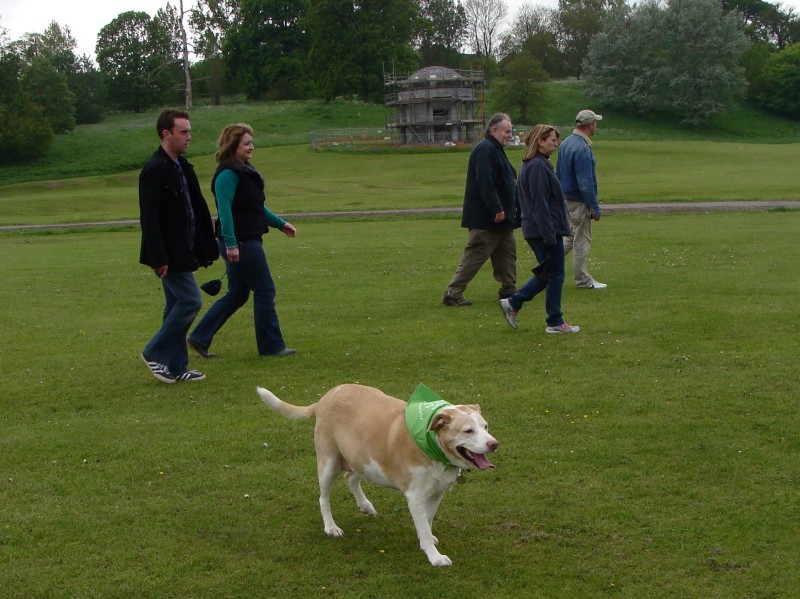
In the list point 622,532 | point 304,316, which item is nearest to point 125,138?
point 304,316

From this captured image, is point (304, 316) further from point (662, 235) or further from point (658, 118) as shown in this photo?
point (658, 118)

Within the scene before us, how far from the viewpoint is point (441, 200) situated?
38156 millimetres

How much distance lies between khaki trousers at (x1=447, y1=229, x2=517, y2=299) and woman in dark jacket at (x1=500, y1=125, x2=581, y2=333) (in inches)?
69.1

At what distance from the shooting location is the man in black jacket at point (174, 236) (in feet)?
29.7

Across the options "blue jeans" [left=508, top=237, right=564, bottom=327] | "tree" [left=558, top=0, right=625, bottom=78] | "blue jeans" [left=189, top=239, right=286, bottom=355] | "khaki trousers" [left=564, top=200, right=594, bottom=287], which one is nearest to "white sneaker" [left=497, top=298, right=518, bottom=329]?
"blue jeans" [left=508, top=237, right=564, bottom=327]

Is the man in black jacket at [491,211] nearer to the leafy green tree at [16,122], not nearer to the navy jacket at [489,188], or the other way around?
the navy jacket at [489,188]

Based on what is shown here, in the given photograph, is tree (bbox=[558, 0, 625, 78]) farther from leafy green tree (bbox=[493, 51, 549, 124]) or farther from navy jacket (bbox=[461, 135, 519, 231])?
navy jacket (bbox=[461, 135, 519, 231])

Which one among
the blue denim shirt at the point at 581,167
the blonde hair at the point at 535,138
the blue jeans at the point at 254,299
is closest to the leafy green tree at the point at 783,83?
the blue denim shirt at the point at 581,167

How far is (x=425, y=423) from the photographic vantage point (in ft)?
16.5

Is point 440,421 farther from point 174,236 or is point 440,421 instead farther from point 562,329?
point 562,329

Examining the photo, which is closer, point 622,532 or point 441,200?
point 622,532

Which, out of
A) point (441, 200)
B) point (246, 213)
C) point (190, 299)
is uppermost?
point (246, 213)

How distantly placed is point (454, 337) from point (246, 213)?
2972mm

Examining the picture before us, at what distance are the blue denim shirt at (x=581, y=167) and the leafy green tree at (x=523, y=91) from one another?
71.5 metres
